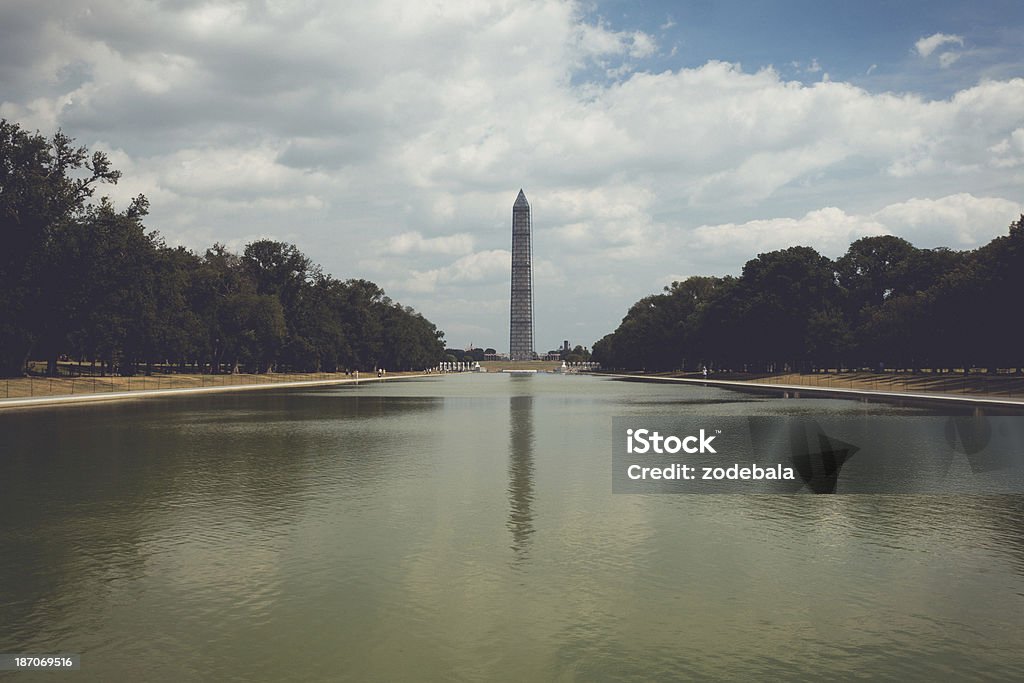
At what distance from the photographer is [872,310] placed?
104 meters

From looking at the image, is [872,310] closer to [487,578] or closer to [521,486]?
[521,486]

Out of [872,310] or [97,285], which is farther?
[872,310]

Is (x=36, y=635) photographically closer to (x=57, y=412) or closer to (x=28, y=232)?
(x=57, y=412)

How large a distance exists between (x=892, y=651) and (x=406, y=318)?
17149 cm

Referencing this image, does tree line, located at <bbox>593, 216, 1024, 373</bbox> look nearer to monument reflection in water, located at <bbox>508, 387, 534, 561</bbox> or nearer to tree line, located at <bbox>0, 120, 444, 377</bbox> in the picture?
monument reflection in water, located at <bbox>508, 387, 534, 561</bbox>

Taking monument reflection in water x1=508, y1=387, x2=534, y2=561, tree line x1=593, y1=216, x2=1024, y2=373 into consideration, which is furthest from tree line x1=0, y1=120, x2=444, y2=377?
tree line x1=593, y1=216, x2=1024, y2=373

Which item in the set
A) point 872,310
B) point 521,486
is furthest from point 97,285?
point 872,310

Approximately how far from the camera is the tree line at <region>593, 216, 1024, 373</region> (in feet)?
225

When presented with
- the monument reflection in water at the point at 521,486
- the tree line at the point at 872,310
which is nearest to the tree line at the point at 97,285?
the monument reflection in water at the point at 521,486

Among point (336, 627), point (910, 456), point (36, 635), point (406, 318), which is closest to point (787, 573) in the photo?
point (336, 627)

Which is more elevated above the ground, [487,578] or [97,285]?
[97,285]

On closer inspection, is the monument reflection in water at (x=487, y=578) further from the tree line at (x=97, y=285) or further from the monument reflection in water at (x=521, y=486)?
the tree line at (x=97, y=285)

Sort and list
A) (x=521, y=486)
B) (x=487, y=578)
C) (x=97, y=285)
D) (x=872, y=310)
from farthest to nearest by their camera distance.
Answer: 1. (x=872, y=310)
2. (x=97, y=285)
3. (x=521, y=486)
4. (x=487, y=578)

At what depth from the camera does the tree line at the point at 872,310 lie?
68.7 metres
